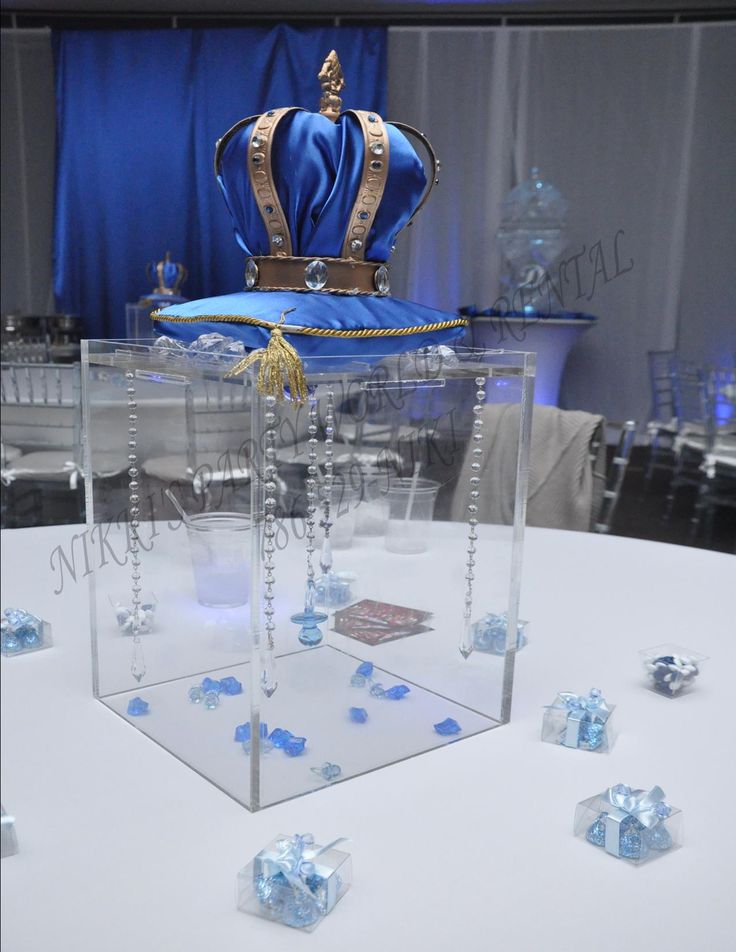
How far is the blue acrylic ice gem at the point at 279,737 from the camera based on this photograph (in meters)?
0.76

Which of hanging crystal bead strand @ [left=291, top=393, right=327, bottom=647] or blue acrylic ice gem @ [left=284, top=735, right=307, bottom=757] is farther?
hanging crystal bead strand @ [left=291, top=393, right=327, bottom=647]

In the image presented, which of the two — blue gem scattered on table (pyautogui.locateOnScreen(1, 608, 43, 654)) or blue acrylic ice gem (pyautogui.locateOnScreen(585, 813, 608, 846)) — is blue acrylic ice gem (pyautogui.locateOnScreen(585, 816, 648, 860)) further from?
blue gem scattered on table (pyautogui.locateOnScreen(1, 608, 43, 654))

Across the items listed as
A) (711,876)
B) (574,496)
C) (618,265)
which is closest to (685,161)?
(618,265)

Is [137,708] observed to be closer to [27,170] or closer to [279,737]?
[279,737]

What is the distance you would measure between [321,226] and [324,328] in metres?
0.12

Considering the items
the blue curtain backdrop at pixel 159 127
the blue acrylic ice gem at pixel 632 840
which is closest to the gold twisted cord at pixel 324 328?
the blue acrylic ice gem at pixel 632 840

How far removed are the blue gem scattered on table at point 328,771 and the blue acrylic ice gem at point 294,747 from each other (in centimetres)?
2

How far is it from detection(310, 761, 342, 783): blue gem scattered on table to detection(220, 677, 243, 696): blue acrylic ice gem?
15 cm

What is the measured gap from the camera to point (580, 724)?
798 mm

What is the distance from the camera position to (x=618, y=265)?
5.52m

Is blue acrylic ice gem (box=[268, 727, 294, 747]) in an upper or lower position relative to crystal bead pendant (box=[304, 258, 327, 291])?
lower

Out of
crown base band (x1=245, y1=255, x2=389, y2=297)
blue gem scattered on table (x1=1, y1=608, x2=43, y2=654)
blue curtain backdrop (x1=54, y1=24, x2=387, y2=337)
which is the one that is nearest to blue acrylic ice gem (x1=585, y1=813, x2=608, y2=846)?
crown base band (x1=245, y1=255, x2=389, y2=297)

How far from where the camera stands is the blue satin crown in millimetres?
787

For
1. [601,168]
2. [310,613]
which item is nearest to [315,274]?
[310,613]
